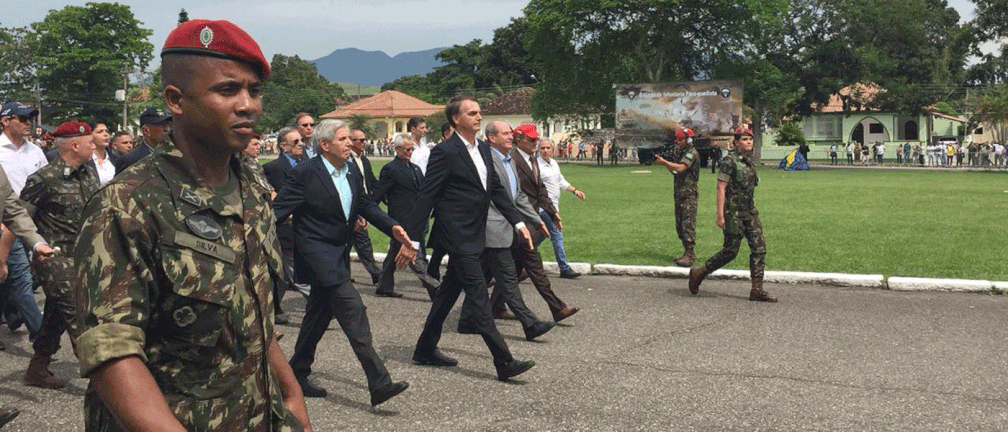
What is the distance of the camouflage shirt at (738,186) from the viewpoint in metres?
9.98

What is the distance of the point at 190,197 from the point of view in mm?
2098

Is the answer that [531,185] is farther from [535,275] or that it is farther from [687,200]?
[687,200]

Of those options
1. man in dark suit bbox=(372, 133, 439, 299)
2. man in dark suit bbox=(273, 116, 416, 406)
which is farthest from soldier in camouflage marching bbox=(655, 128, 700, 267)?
man in dark suit bbox=(273, 116, 416, 406)

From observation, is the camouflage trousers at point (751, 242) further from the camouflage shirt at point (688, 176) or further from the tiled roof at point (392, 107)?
the tiled roof at point (392, 107)

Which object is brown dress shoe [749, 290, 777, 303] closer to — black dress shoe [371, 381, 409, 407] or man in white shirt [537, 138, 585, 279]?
man in white shirt [537, 138, 585, 279]

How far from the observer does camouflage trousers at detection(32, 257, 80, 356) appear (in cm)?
634

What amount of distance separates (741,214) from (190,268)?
8525mm

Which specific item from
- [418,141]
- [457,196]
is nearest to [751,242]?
[457,196]

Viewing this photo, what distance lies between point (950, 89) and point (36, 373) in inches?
3507

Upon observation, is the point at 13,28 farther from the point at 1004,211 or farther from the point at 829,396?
the point at 829,396

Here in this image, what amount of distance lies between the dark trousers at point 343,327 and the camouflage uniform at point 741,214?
513 cm

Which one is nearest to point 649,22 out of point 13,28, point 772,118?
point 772,118

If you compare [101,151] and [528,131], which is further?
[528,131]

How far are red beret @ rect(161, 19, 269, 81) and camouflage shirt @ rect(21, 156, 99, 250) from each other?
16.6 ft
